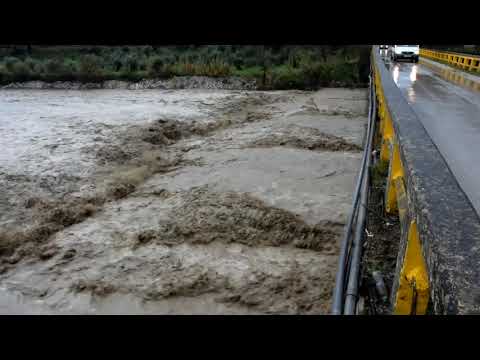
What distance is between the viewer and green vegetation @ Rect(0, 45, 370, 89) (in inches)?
829

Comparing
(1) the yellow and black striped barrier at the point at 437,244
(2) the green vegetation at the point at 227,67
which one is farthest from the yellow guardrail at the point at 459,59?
(1) the yellow and black striped barrier at the point at 437,244

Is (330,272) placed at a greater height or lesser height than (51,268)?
greater

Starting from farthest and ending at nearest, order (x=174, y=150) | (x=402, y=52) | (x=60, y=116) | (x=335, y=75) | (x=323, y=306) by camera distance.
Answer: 1. (x=402, y=52)
2. (x=335, y=75)
3. (x=60, y=116)
4. (x=174, y=150)
5. (x=323, y=306)

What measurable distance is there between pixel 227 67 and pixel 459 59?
12.2 metres

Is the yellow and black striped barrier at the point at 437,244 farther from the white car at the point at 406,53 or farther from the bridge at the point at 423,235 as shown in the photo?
the white car at the point at 406,53

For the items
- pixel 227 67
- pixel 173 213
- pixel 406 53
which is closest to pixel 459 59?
pixel 406 53

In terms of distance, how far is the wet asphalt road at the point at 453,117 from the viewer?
17.6 feet

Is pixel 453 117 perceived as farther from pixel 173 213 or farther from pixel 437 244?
pixel 437 244

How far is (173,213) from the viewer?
6.80 metres

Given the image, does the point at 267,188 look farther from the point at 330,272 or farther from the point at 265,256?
the point at 330,272

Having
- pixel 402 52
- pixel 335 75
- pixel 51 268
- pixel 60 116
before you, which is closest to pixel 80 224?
pixel 51 268

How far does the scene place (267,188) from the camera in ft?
24.3

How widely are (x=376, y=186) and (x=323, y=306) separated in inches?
59.4
